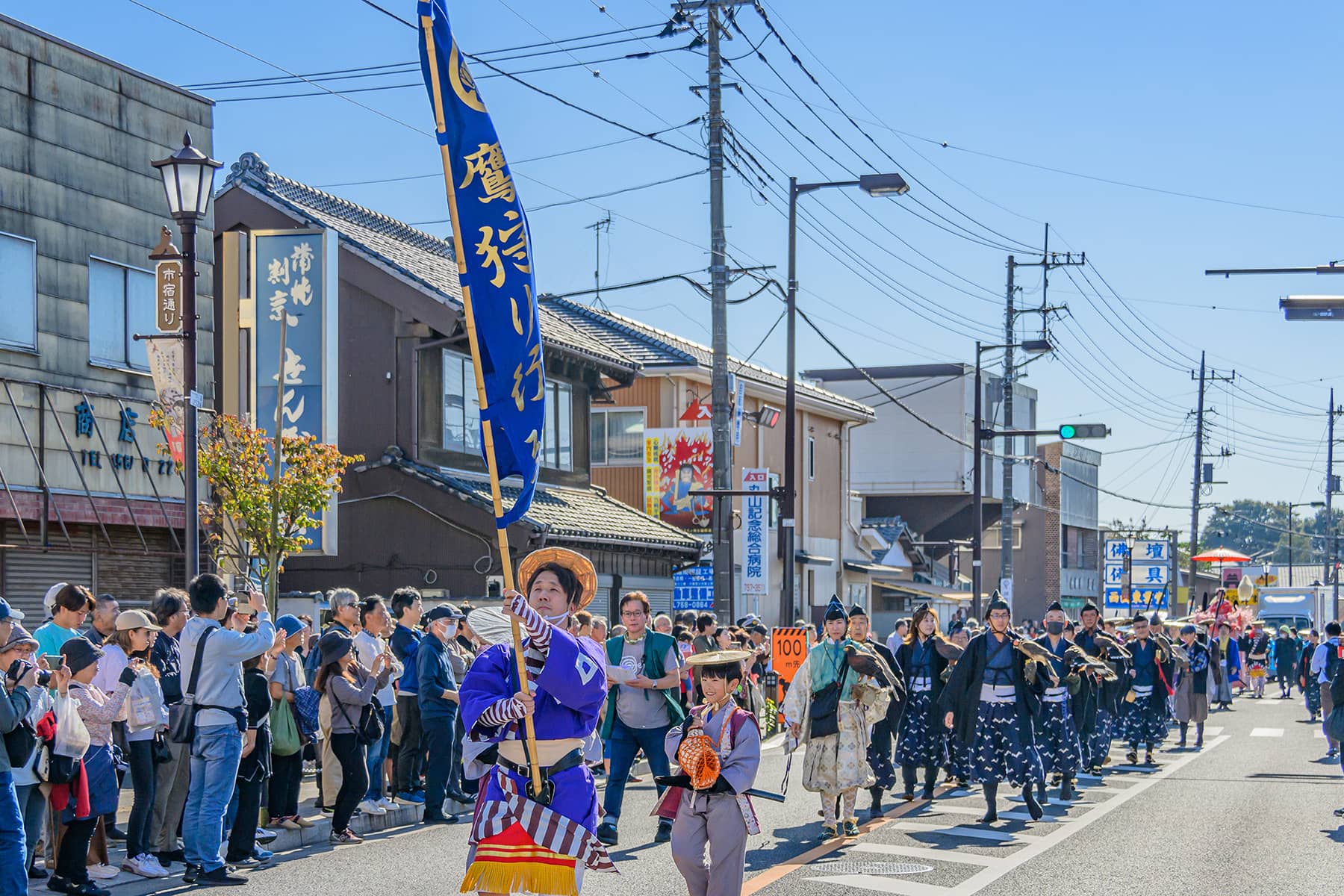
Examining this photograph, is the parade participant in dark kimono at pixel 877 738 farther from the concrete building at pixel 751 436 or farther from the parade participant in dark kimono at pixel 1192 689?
the concrete building at pixel 751 436

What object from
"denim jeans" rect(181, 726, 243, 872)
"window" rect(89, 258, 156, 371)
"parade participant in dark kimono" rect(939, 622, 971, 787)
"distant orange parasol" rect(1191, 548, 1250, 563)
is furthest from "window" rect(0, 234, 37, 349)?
"distant orange parasol" rect(1191, 548, 1250, 563)

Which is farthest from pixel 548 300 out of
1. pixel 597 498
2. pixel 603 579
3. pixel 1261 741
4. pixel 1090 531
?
pixel 1090 531

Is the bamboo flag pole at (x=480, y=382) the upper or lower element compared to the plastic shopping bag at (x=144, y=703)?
upper

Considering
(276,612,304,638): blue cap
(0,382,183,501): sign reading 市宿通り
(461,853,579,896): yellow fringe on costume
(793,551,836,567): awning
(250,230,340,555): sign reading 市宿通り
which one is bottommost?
(793,551,836,567): awning

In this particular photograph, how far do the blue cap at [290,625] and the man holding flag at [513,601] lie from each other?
5.31 metres

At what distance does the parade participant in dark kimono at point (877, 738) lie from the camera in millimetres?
12867

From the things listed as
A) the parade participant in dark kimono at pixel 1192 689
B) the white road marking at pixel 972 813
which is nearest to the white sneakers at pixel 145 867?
the white road marking at pixel 972 813

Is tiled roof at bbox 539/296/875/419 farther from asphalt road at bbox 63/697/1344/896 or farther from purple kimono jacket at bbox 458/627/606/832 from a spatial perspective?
purple kimono jacket at bbox 458/627/606/832

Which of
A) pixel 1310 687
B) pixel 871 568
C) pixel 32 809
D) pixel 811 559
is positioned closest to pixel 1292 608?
pixel 871 568

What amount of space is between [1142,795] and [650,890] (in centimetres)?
775

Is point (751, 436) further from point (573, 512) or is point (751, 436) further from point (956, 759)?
point (956, 759)

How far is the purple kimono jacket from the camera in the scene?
6.02 m

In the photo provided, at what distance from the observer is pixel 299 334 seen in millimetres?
19906

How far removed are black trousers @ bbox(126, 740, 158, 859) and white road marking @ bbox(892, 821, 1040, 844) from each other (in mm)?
6148
